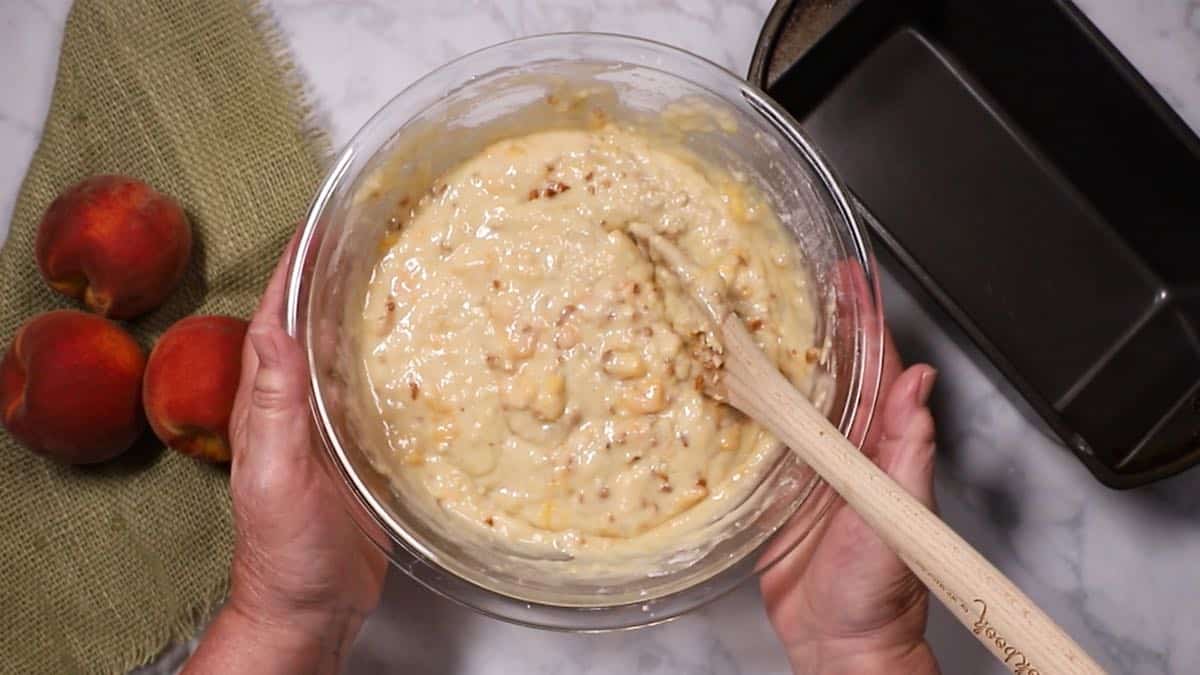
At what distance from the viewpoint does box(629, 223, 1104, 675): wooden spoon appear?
963 millimetres

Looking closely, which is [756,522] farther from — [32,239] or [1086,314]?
[32,239]

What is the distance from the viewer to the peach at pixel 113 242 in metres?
1.45

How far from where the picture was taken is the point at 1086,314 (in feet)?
5.26

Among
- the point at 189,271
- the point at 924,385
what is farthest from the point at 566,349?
the point at 189,271

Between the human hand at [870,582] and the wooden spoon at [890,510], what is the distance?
16 centimetres

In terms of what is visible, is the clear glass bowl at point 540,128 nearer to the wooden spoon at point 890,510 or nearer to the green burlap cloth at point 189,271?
the wooden spoon at point 890,510

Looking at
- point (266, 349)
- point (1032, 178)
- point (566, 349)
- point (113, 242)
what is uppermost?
point (1032, 178)

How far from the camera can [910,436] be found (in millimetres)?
1284

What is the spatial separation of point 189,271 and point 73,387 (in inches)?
9.0

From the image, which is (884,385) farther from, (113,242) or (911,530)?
(113,242)

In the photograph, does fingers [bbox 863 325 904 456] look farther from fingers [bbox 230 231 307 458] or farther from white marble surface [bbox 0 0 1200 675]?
fingers [bbox 230 231 307 458]

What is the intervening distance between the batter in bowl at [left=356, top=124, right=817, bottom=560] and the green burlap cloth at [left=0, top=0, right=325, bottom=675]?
30cm

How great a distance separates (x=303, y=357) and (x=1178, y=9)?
136cm

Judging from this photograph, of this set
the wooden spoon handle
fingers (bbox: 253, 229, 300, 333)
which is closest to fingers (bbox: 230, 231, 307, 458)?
fingers (bbox: 253, 229, 300, 333)
